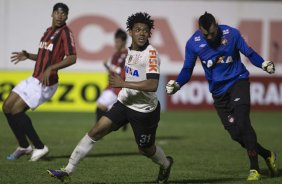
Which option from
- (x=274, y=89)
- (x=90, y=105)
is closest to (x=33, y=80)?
(x=90, y=105)

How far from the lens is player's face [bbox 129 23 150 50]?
8.66 m

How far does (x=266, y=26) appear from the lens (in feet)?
91.2

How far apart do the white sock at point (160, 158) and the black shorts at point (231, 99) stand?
1139 mm

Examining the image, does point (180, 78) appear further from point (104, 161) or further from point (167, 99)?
point (167, 99)

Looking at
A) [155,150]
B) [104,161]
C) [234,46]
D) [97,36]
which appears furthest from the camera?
[97,36]

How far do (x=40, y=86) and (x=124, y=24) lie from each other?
15.7 m

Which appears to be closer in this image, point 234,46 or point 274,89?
point 234,46

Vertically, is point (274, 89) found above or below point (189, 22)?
below

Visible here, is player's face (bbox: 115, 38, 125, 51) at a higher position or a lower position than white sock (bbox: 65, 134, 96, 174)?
higher

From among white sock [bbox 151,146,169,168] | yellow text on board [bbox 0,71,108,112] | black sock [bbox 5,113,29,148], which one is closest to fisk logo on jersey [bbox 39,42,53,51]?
black sock [bbox 5,113,29,148]

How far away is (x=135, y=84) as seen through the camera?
840cm

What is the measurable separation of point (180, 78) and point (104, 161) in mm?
2384

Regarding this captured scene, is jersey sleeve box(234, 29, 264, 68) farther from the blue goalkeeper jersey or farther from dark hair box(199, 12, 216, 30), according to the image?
dark hair box(199, 12, 216, 30)

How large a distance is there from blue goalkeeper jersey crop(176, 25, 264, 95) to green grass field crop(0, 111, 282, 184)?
135cm
